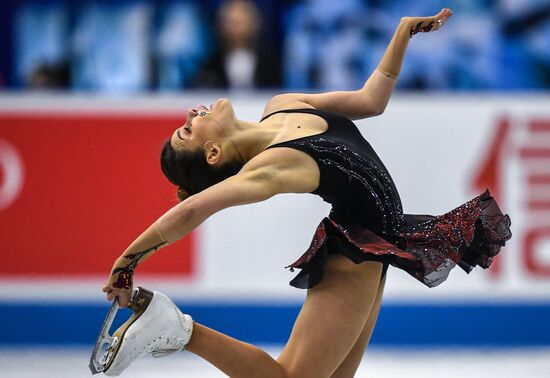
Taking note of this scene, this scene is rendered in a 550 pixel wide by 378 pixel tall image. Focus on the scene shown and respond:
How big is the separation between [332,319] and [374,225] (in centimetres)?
33

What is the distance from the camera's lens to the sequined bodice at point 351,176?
117 inches

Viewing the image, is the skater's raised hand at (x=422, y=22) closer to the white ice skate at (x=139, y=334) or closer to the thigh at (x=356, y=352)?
the thigh at (x=356, y=352)

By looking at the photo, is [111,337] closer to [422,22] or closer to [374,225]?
[374,225]

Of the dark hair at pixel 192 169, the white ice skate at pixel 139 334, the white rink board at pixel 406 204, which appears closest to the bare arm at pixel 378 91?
the dark hair at pixel 192 169

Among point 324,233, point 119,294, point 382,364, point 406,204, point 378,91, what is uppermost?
point 378,91

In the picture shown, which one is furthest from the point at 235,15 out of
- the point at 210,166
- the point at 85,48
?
the point at 210,166

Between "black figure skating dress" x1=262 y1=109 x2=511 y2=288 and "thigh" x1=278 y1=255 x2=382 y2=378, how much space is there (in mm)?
39

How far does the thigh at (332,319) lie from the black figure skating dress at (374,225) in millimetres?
39

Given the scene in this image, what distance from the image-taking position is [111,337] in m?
2.92

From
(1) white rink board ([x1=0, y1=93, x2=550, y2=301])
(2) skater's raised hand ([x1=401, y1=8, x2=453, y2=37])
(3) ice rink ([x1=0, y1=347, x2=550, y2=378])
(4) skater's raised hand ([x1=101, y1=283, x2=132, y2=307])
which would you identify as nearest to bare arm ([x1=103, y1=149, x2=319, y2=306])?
(4) skater's raised hand ([x1=101, y1=283, x2=132, y2=307])

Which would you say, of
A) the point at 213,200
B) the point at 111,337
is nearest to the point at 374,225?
the point at 213,200

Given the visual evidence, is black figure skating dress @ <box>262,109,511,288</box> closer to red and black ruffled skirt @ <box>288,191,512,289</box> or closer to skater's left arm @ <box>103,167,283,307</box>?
red and black ruffled skirt @ <box>288,191,512,289</box>

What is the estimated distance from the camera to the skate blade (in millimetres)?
2902

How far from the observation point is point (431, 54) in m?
6.42
